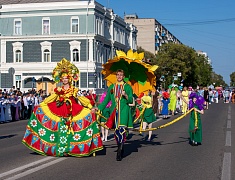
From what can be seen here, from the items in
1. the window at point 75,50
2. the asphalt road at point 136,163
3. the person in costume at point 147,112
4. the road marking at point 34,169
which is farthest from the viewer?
the window at point 75,50

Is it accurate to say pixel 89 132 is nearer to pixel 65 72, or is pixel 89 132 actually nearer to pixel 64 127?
pixel 64 127

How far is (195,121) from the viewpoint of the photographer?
14352mm

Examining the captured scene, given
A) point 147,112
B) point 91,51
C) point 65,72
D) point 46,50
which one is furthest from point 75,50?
point 65,72

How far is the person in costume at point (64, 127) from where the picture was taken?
37.0 ft

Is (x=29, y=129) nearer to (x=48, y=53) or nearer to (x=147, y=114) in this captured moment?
(x=147, y=114)

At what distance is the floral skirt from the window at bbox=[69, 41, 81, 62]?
5201 cm

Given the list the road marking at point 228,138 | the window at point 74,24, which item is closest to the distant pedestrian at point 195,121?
the road marking at point 228,138

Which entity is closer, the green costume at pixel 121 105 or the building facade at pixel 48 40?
the green costume at pixel 121 105

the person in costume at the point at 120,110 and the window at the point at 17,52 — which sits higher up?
the window at the point at 17,52

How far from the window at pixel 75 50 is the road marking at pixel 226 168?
51.9 m

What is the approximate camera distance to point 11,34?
65.3 metres

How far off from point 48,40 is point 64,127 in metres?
53.6

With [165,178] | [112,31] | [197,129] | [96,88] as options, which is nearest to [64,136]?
[165,178]

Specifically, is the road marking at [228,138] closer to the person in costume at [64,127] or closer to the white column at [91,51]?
the person in costume at [64,127]
